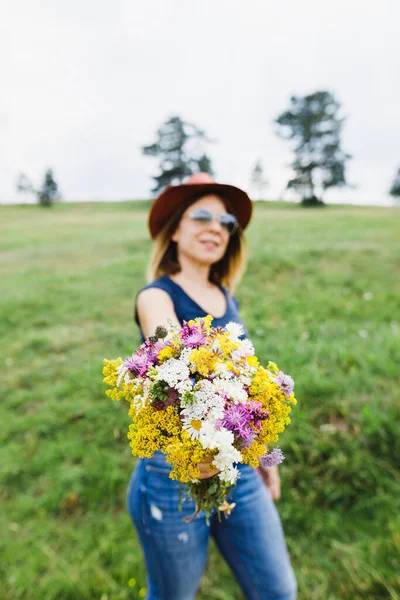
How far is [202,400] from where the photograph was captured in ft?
3.09

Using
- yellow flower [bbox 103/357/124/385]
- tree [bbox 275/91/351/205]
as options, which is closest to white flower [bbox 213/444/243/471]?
yellow flower [bbox 103/357/124/385]

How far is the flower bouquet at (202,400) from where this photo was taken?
3.05 feet

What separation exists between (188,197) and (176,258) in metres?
0.40

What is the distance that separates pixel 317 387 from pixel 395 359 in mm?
1140

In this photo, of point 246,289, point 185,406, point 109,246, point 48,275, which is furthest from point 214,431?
point 109,246

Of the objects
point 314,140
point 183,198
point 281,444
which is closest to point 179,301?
point 183,198

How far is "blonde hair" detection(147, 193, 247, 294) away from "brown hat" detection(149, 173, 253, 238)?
0.05 metres

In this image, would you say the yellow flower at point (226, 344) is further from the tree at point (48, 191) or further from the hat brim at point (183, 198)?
the tree at point (48, 191)

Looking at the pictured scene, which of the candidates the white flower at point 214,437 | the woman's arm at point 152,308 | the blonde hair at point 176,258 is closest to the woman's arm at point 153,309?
the woman's arm at point 152,308

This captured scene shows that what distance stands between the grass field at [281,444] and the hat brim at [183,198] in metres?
2.08

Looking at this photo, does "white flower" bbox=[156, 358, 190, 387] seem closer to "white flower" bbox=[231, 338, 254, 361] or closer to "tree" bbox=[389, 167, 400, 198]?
"white flower" bbox=[231, 338, 254, 361]

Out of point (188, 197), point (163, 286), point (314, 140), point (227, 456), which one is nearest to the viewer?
point (227, 456)

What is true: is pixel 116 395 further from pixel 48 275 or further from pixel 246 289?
pixel 48 275

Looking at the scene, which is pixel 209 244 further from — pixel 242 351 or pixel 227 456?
pixel 227 456
